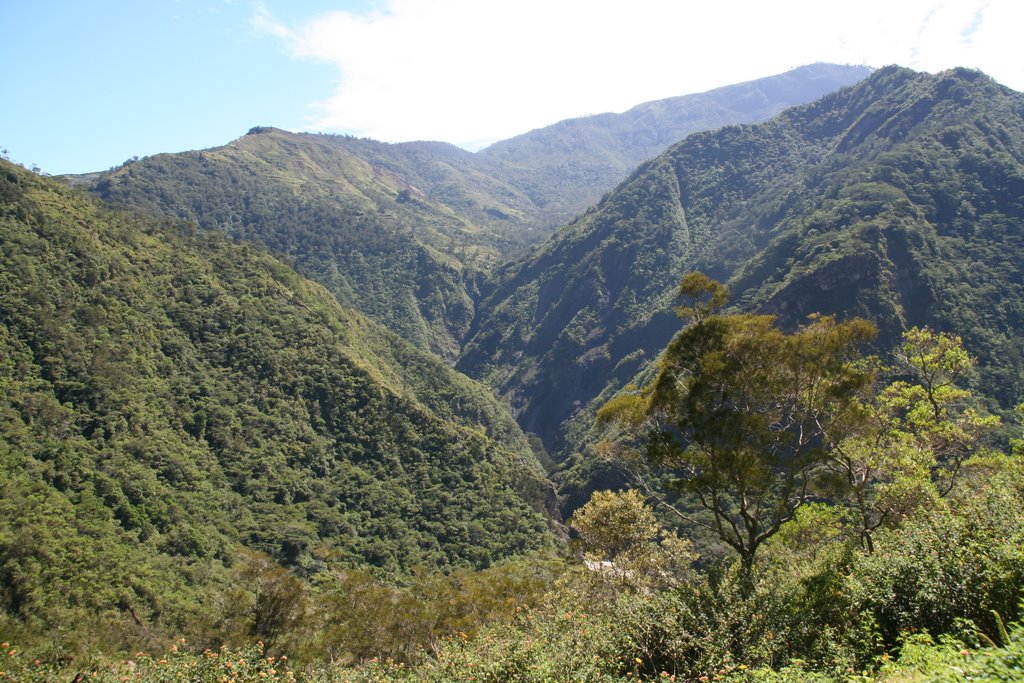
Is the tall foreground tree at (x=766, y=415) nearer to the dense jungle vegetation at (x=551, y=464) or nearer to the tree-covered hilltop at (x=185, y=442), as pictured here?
the dense jungle vegetation at (x=551, y=464)

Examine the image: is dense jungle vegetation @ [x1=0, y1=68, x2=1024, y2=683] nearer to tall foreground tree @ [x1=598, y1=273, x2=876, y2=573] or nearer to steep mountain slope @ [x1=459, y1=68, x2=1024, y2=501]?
tall foreground tree @ [x1=598, y1=273, x2=876, y2=573]

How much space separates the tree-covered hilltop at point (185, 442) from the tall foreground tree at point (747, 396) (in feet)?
115

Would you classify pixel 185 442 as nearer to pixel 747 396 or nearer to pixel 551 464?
pixel 747 396

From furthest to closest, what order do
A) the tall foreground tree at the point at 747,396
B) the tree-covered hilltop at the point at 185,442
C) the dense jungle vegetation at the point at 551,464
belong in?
1. the tree-covered hilltop at the point at 185,442
2. the tall foreground tree at the point at 747,396
3. the dense jungle vegetation at the point at 551,464

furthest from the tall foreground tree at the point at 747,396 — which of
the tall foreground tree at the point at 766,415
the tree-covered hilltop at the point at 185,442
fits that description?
the tree-covered hilltop at the point at 185,442

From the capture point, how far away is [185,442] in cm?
7056

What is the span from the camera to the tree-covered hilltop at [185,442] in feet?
158

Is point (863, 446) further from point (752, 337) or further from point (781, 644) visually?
point (781, 644)

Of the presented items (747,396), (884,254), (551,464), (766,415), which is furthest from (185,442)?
(884,254)

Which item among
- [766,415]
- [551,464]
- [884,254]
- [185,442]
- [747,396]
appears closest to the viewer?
[747,396]

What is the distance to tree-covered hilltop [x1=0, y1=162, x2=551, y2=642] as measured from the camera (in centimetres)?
4825

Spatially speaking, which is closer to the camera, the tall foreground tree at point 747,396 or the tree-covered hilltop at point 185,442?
the tall foreground tree at point 747,396

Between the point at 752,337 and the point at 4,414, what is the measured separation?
69832 millimetres

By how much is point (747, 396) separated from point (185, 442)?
243 ft
